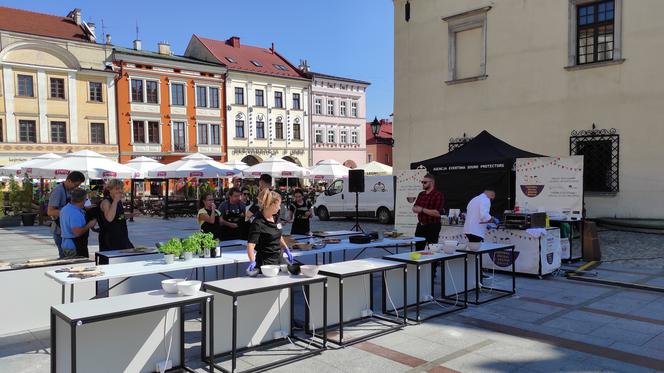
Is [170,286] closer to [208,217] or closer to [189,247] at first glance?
[189,247]

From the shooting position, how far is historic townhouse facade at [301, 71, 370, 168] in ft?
157

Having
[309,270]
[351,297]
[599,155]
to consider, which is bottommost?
[351,297]

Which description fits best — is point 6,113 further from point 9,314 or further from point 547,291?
point 547,291

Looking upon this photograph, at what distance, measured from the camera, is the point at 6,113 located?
3344 centimetres

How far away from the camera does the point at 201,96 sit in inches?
1630

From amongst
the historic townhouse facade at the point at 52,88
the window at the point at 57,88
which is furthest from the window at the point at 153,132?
the window at the point at 57,88

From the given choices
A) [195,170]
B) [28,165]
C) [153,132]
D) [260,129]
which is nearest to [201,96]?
[153,132]

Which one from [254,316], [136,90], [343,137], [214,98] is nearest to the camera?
[254,316]

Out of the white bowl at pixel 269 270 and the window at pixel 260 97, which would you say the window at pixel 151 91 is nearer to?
the window at pixel 260 97

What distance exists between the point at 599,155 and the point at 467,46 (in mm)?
5844

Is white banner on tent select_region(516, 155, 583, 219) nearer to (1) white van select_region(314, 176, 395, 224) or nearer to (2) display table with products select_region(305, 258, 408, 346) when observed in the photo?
(2) display table with products select_region(305, 258, 408, 346)

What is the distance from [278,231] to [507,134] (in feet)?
42.7

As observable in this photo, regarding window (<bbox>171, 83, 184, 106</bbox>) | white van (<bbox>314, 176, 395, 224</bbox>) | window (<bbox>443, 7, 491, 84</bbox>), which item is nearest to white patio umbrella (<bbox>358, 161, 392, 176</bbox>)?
white van (<bbox>314, 176, 395, 224</bbox>)

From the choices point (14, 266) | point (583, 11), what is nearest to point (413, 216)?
point (583, 11)
